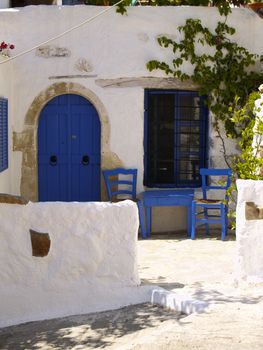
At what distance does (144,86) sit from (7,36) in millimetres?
1963

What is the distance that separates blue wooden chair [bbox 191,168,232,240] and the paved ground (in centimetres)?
131

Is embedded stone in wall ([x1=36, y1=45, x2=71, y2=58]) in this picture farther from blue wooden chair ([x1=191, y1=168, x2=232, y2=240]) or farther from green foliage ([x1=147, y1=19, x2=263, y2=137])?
blue wooden chair ([x1=191, y1=168, x2=232, y2=240])

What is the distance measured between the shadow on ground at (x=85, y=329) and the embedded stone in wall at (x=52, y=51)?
4.27 metres

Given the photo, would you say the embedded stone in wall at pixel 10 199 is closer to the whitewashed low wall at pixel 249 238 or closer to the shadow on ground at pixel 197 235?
the whitewashed low wall at pixel 249 238

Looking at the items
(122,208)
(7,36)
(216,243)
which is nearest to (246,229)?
(122,208)

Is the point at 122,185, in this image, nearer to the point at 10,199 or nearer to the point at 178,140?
Result: the point at 178,140

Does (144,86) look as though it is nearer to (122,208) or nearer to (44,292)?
(122,208)

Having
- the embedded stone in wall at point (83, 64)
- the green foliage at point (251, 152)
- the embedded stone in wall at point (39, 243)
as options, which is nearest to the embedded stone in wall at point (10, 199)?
the embedded stone in wall at point (39, 243)

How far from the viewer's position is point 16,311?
529cm

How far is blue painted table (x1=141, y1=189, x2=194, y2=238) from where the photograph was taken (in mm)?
8312

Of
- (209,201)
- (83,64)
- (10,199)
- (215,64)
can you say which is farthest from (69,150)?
(10,199)

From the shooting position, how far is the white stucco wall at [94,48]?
845 cm

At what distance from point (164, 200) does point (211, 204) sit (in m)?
0.63

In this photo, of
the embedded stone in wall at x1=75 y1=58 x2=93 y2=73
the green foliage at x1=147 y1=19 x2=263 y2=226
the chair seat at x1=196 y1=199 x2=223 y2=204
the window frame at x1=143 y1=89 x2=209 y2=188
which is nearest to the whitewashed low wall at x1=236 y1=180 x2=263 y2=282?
the chair seat at x1=196 y1=199 x2=223 y2=204
